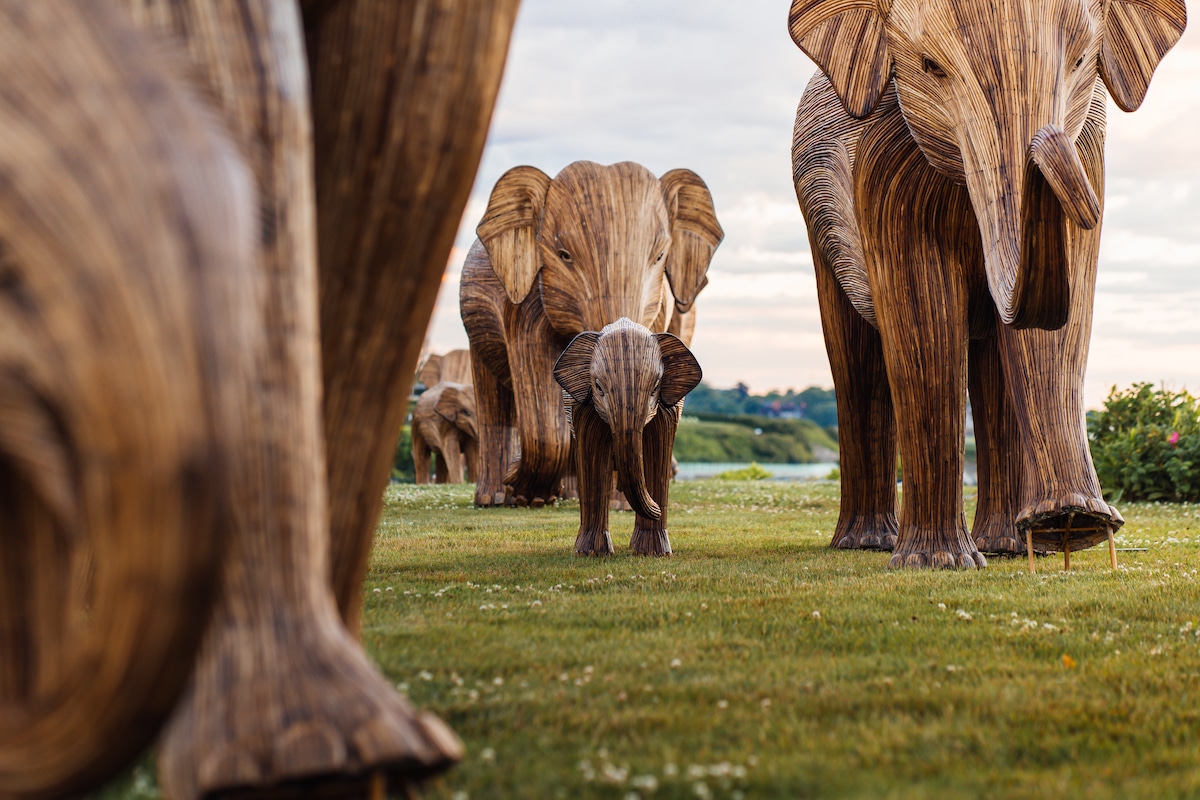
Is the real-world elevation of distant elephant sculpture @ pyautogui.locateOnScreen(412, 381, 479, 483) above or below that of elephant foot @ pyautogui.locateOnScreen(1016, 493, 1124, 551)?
above

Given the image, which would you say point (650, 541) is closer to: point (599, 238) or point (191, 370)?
point (599, 238)

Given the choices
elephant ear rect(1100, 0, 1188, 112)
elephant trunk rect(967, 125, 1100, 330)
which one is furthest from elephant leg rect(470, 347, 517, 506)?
elephant trunk rect(967, 125, 1100, 330)

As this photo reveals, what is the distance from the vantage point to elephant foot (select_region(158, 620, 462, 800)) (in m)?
1.20

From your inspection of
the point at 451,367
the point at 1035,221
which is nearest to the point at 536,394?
the point at 1035,221

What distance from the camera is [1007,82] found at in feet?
15.3

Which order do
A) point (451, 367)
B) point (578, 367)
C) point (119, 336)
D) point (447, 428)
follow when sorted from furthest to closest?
point (451, 367) < point (447, 428) < point (578, 367) < point (119, 336)

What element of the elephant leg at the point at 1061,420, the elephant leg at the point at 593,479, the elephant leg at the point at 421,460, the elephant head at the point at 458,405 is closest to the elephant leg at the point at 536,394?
the elephant leg at the point at 593,479

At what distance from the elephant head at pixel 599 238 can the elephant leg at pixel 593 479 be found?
5.21 feet

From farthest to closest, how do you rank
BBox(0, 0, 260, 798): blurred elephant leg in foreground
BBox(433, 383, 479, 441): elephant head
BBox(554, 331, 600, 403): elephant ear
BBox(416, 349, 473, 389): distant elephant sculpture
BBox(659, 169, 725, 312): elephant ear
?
1. BBox(416, 349, 473, 389): distant elephant sculpture
2. BBox(433, 383, 479, 441): elephant head
3. BBox(659, 169, 725, 312): elephant ear
4. BBox(554, 331, 600, 403): elephant ear
5. BBox(0, 0, 260, 798): blurred elephant leg in foreground

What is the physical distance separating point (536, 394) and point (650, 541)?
10.2 feet

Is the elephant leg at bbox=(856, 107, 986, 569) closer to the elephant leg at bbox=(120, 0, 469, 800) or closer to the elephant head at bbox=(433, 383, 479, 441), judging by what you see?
the elephant leg at bbox=(120, 0, 469, 800)

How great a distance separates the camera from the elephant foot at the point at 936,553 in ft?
18.4

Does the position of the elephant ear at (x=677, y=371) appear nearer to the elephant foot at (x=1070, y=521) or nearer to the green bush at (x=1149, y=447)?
the elephant foot at (x=1070, y=521)

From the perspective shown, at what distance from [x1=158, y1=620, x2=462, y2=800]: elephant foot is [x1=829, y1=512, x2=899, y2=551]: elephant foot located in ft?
19.2
